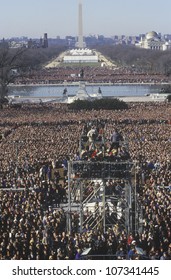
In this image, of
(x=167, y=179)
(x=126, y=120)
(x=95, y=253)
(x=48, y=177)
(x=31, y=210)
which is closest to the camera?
(x=95, y=253)

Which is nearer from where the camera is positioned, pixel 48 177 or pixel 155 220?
pixel 155 220

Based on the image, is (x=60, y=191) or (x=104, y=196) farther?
(x=60, y=191)

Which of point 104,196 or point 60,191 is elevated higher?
point 104,196

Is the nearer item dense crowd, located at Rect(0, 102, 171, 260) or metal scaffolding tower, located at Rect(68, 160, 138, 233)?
dense crowd, located at Rect(0, 102, 171, 260)

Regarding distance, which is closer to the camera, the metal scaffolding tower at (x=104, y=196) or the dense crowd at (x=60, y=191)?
the dense crowd at (x=60, y=191)

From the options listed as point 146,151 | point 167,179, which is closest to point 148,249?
point 167,179
